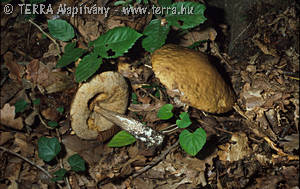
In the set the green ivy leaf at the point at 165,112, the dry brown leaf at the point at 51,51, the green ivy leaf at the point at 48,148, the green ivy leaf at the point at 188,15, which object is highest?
the green ivy leaf at the point at 188,15

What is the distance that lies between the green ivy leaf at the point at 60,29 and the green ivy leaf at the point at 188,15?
3.71 feet

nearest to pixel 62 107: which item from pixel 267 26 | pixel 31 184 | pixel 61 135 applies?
pixel 61 135

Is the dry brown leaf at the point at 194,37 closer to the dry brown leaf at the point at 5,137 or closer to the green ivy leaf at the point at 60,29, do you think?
the green ivy leaf at the point at 60,29

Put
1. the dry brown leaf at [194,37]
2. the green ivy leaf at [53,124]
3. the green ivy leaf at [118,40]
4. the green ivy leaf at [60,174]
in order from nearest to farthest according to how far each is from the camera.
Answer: the green ivy leaf at [118,40], the green ivy leaf at [60,174], the green ivy leaf at [53,124], the dry brown leaf at [194,37]

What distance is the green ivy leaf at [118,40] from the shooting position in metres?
2.23

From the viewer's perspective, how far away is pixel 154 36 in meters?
2.53

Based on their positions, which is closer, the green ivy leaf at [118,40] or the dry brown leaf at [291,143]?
the green ivy leaf at [118,40]

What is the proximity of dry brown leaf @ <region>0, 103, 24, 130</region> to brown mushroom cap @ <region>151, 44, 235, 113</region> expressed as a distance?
1.94 meters

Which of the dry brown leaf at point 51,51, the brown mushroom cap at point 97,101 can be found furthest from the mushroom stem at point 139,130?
the dry brown leaf at point 51,51

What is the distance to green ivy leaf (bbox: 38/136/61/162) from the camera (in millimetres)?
2590

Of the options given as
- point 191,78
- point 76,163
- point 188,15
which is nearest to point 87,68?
point 191,78

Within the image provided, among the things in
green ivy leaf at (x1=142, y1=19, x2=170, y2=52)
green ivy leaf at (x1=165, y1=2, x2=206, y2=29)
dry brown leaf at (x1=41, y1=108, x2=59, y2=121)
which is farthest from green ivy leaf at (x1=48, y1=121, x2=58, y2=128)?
green ivy leaf at (x1=165, y1=2, x2=206, y2=29)

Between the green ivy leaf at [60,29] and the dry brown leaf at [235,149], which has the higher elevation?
the green ivy leaf at [60,29]

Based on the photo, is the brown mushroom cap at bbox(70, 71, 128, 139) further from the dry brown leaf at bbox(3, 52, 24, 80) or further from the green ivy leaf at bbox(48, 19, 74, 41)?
the dry brown leaf at bbox(3, 52, 24, 80)
